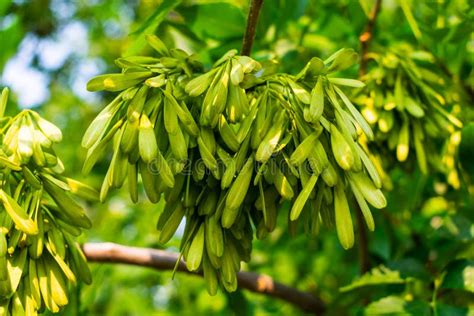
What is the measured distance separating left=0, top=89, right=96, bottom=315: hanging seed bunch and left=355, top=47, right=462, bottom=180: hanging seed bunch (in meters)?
0.52

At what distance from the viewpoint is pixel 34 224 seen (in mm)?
918

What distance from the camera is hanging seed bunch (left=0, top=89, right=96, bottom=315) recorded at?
0.93 metres

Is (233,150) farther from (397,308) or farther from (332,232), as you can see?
(332,232)

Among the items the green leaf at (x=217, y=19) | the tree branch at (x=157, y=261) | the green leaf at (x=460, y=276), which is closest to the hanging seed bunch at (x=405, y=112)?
the green leaf at (x=460, y=276)

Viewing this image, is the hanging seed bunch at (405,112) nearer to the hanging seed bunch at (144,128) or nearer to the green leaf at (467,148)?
the green leaf at (467,148)

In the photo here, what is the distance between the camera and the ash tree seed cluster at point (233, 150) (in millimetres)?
913

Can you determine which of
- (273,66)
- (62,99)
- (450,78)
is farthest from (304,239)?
(62,99)

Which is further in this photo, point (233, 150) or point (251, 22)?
point (251, 22)

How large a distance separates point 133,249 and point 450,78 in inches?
28.5

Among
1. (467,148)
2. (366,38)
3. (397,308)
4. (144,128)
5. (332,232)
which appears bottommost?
(332,232)

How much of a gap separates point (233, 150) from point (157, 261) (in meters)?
0.52

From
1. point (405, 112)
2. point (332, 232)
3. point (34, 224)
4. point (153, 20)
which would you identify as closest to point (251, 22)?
point (153, 20)

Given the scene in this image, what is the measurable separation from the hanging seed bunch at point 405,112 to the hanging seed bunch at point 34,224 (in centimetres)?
52

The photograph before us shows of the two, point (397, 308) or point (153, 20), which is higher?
point (153, 20)
